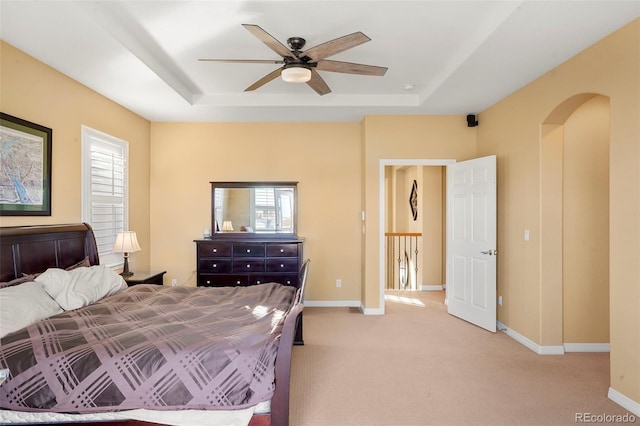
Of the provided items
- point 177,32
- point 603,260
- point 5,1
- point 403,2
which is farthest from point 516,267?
point 5,1

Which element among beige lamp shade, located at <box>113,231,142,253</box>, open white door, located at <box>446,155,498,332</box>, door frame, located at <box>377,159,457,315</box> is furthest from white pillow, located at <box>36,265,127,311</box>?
open white door, located at <box>446,155,498,332</box>

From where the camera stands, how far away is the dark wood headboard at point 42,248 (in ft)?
8.52

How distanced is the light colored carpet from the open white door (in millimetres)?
343

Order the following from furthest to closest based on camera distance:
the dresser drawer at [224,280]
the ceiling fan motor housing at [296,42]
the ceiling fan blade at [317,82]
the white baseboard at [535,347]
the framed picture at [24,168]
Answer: the dresser drawer at [224,280] → the white baseboard at [535,347] → the ceiling fan blade at [317,82] → the ceiling fan motor housing at [296,42] → the framed picture at [24,168]

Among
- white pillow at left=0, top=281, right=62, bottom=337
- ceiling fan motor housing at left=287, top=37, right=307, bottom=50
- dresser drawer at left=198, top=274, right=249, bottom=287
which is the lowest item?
dresser drawer at left=198, top=274, right=249, bottom=287

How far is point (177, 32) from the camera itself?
2875 millimetres

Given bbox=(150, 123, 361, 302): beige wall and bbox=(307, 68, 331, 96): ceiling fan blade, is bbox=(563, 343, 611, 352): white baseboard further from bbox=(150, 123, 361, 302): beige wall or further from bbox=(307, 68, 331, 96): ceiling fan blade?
bbox=(307, 68, 331, 96): ceiling fan blade

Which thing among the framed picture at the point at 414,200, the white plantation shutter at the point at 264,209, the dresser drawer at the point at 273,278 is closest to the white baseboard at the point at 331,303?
the dresser drawer at the point at 273,278

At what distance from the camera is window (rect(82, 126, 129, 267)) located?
146 inches

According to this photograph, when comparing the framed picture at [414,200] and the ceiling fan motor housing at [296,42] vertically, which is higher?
the ceiling fan motor housing at [296,42]

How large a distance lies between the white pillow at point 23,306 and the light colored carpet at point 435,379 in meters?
1.84

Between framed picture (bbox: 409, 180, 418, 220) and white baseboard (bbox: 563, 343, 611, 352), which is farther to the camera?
framed picture (bbox: 409, 180, 418, 220)
